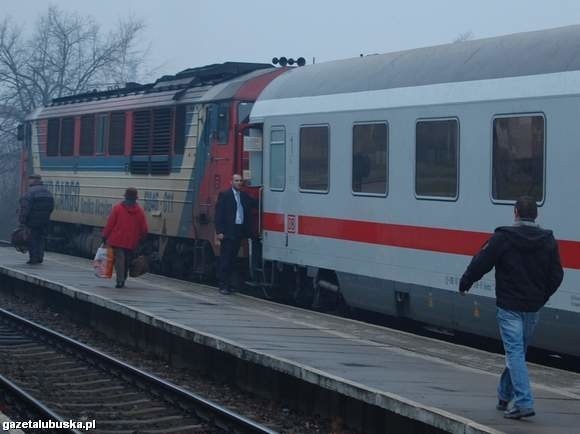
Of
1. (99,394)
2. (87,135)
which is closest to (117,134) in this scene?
(87,135)

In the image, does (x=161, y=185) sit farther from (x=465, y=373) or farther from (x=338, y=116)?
(x=465, y=373)

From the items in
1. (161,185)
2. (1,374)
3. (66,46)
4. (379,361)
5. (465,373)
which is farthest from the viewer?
(66,46)

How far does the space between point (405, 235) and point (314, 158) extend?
2.43 metres

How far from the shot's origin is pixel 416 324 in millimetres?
15328

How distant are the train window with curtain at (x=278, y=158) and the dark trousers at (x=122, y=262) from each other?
241cm

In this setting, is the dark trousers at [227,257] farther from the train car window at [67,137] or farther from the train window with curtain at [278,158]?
the train car window at [67,137]

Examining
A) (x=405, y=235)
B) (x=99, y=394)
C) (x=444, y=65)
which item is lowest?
(x=99, y=394)

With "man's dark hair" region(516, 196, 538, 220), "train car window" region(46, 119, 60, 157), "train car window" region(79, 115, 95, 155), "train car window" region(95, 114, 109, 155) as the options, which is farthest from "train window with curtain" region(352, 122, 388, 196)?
"train car window" region(46, 119, 60, 157)

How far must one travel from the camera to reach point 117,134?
886 inches

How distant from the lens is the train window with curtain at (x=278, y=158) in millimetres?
16469

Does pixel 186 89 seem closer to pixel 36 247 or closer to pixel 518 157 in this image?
pixel 36 247

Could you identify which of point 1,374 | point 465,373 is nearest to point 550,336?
point 465,373

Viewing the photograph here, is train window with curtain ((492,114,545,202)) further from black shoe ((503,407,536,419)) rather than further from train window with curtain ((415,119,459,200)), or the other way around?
black shoe ((503,407,536,419))

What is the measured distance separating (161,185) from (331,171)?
6100 mm
